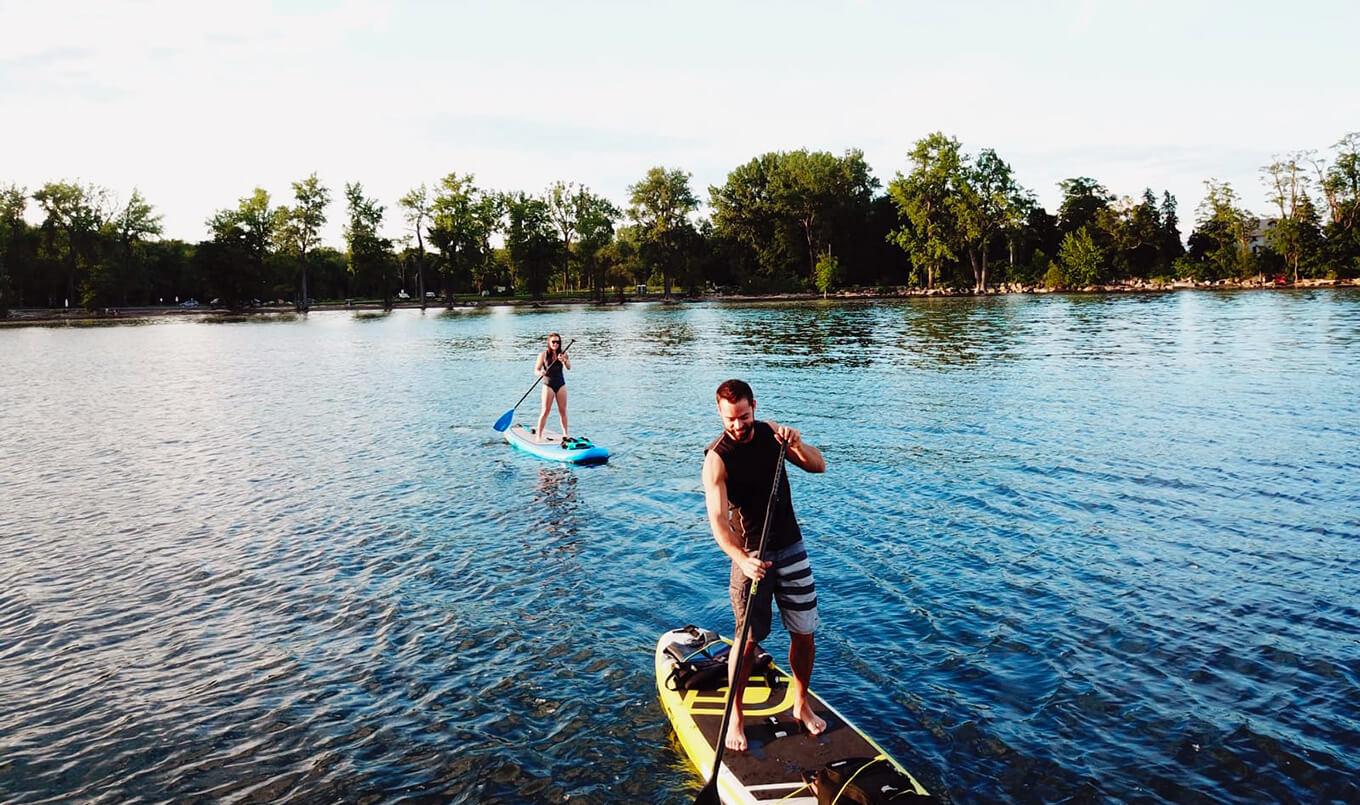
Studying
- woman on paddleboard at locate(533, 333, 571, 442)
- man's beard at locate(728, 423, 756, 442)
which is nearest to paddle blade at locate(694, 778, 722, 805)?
man's beard at locate(728, 423, 756, 442)

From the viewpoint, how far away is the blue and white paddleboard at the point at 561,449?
20016 mm

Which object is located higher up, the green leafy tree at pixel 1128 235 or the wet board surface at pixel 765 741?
the green leafy tree at pixel 1128 235

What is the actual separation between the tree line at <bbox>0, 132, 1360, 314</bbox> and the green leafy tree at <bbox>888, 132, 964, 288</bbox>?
21 cm

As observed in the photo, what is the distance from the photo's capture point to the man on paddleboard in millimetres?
6883

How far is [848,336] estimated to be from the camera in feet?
187

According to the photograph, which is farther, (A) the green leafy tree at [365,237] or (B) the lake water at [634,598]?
(A) the green leafy tree at [365,237]

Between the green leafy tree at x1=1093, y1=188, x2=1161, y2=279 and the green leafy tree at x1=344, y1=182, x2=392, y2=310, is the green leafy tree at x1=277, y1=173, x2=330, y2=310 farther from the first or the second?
the green leafy tree at x1=1093, y1=188, x2=1161, y2=279

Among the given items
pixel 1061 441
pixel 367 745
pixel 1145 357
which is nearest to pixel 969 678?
pixel 367 745

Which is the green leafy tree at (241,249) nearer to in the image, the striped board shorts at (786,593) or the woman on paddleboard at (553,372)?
the woman on paddleboard at (553,372)

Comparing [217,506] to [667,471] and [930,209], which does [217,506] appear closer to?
[667,471]

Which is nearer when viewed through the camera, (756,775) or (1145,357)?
(756,775)

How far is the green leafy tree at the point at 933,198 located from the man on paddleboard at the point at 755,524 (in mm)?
118717

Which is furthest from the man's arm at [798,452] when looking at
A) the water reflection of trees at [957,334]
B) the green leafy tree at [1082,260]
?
the green leafy tree at [1082,260]

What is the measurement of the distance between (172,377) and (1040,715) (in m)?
44.4
